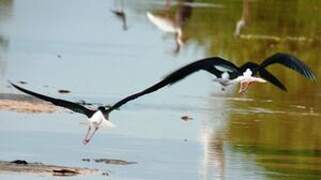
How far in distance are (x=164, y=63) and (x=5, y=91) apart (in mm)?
6460

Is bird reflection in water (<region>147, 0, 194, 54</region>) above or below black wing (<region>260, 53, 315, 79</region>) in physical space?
above

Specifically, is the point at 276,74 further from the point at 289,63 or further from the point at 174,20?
the point at 289,63

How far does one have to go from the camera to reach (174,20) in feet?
115

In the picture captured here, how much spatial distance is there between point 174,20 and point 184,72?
22672 millimetres

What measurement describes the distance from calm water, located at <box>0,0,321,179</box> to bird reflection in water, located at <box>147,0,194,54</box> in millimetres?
70

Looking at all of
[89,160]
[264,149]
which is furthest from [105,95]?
[89,160]

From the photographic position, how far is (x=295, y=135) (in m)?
17.9

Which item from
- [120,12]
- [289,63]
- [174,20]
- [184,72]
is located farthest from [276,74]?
[184,72]

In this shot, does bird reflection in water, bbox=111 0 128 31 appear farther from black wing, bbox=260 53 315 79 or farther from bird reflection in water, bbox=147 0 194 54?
black wing, bbox=260 53 315 79

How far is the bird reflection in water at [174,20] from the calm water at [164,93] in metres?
0.07

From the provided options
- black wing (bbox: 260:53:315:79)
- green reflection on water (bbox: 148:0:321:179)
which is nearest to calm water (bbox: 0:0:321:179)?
green reflection on water (bbox: 148:0:321:179)

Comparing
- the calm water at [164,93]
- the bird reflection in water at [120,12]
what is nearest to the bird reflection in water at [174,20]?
the calm water at [164,93]

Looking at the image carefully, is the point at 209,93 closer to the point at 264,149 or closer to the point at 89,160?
the point at 264,149

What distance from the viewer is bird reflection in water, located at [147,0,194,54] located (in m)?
31.5
